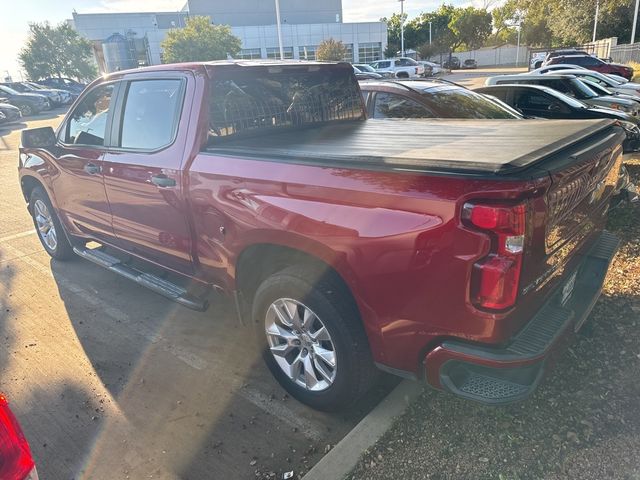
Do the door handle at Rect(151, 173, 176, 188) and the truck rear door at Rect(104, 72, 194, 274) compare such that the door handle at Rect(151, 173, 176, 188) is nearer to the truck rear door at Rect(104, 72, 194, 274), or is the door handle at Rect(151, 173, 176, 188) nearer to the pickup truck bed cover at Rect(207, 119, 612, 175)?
the truck rear door at Rect(104, 72, 194, 274)

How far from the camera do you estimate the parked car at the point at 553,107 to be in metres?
8.22

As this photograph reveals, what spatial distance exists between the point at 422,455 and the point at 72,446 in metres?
1.98

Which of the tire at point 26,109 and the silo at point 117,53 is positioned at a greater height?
the silo at point 117,53

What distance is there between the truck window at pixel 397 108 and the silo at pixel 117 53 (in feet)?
205

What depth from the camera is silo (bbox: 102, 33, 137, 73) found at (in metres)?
61.3

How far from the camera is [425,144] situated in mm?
2906

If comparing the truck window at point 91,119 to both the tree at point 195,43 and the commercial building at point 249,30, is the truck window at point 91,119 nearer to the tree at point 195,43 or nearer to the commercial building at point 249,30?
the tree at point 195,43

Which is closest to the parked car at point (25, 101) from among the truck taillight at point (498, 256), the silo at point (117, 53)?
the truck taillight at point (498, 256)

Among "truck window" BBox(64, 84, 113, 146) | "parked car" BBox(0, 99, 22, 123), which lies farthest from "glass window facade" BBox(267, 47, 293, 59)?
"truck window" BBox(64, 84, 113, 146)

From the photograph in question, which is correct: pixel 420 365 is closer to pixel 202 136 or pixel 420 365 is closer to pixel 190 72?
pixel 202 136

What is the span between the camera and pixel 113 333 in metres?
4.14

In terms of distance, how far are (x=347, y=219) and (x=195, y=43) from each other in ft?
123

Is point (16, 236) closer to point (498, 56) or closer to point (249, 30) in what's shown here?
point (249, 30)

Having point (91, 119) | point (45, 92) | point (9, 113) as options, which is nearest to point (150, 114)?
point (91, 119)
